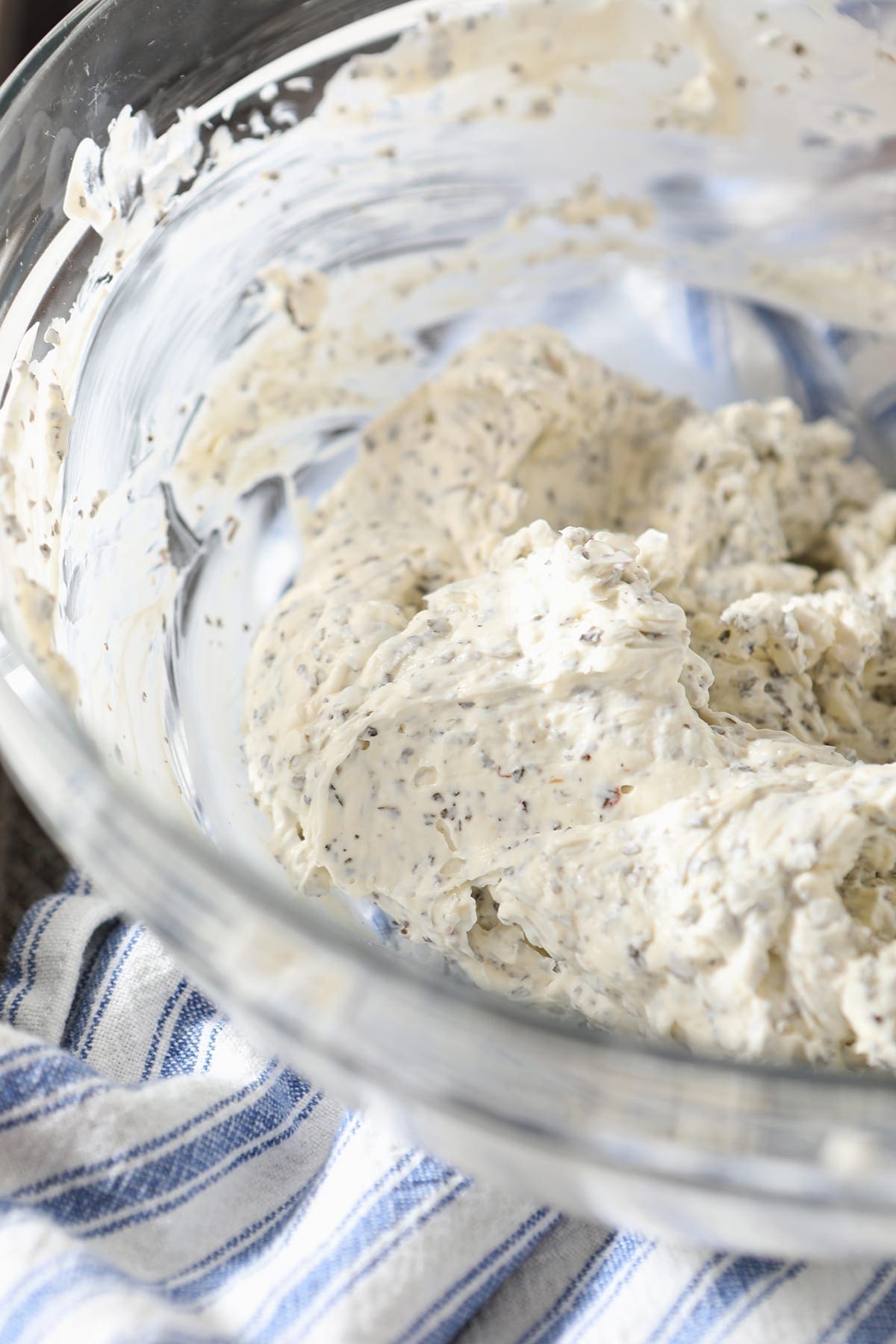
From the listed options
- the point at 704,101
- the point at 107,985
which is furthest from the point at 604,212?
the point at 107,985

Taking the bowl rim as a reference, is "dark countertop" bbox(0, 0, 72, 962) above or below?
below

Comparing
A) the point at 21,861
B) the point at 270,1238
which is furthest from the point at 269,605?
the point at 270,1238

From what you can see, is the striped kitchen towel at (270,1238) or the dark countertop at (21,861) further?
the dark countertop at (21,861)

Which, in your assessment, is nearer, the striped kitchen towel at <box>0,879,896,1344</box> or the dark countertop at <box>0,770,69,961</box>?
the striped kitchen towel at <box>0,879,896,1344</box>

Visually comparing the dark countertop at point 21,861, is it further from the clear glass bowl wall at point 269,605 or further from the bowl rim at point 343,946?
the bowl rim at point 343,946

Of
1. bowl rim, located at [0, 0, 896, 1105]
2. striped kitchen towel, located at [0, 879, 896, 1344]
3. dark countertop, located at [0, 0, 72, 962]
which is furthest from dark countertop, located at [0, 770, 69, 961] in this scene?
bowl rim, located at [0, 0, 896, 1105]

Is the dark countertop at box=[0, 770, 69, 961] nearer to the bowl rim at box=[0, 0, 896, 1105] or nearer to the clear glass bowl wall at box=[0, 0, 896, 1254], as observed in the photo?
the clear glass bowl wall at box=[0, 0, 896, 1254]

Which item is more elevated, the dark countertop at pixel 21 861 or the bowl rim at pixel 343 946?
the bowl rim at pixel 343 946

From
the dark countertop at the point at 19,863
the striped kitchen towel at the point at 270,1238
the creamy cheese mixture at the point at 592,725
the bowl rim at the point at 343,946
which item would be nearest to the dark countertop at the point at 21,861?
the dark countertop at the point at 19,863
